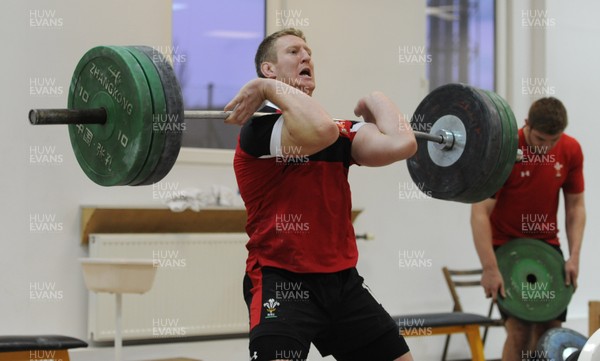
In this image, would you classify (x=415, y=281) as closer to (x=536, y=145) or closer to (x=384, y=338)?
(x=536, y=145)

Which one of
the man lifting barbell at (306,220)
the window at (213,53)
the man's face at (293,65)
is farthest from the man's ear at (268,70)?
the window at (213,53)

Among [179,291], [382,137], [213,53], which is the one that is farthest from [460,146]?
[213,53]

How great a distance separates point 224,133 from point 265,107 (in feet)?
10.3

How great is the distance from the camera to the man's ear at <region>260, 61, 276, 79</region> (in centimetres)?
254

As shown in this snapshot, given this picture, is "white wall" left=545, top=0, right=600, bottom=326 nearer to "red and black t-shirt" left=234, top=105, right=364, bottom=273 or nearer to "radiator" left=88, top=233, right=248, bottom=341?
"radiator" left=88, top=233, right=248, bottom=341

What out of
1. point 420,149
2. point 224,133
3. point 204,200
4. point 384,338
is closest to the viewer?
point 384,338

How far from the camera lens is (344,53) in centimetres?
576

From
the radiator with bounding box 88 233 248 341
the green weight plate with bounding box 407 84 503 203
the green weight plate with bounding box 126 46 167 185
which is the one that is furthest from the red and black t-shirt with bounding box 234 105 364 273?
the radiator with bounding box 88 233 248 341

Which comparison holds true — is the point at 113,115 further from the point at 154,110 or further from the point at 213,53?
the point at 213,53

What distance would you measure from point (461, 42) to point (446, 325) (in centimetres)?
278

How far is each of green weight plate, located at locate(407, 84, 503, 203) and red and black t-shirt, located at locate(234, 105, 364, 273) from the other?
65cm

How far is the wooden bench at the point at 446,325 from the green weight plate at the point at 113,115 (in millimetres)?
2383

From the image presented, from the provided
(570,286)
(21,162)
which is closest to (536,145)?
(570,286)

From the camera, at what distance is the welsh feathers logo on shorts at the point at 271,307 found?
6.97 ft
